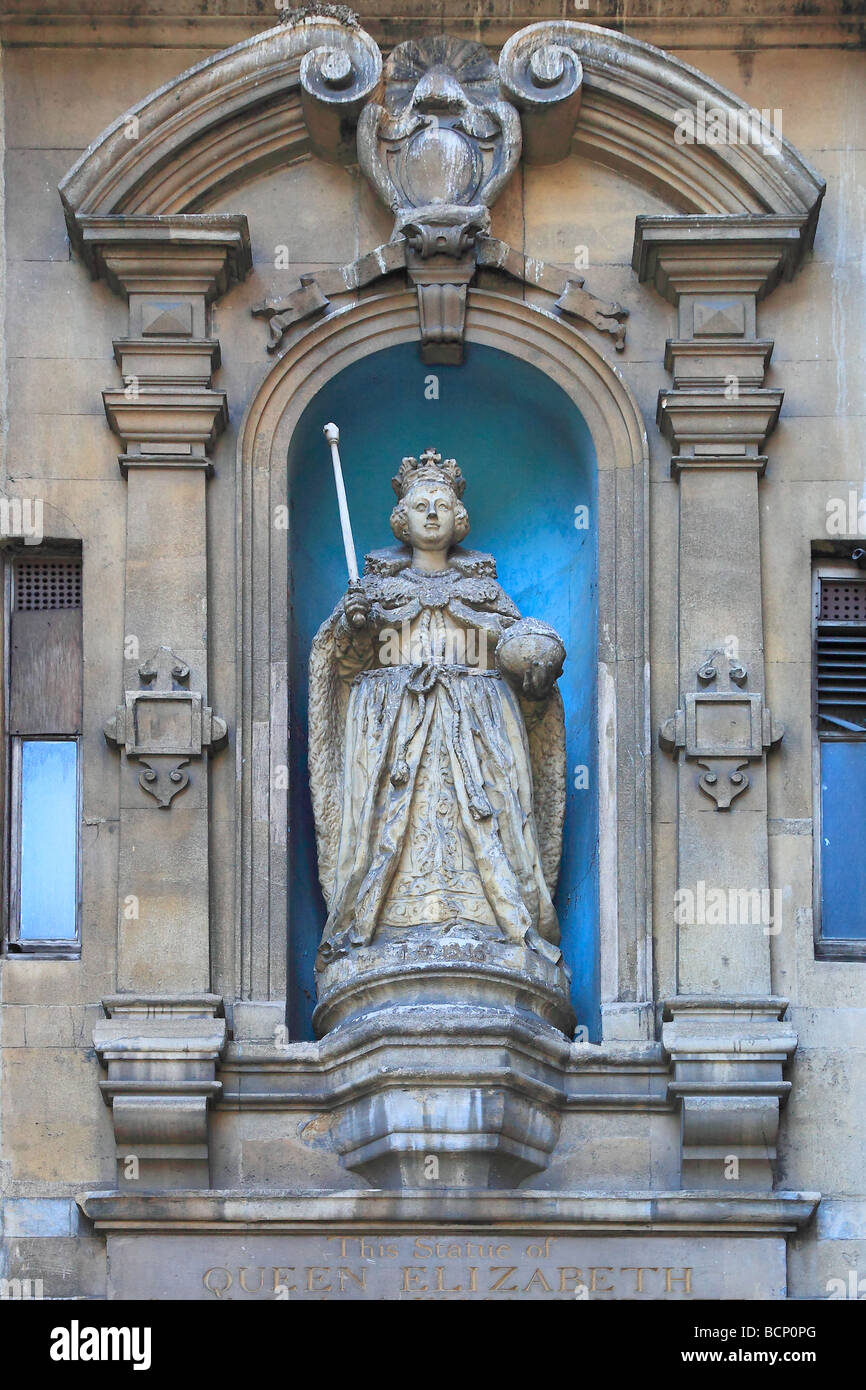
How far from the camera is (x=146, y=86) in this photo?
61.8 feet

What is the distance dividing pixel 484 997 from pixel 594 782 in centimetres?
160

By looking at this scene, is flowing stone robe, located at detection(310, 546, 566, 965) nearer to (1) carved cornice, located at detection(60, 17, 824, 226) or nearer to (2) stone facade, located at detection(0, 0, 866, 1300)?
(2) stone facade, located at detection(0, 0, 866, 1300)

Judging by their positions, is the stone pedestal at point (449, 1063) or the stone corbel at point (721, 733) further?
the stone corbel at point (721, 733)

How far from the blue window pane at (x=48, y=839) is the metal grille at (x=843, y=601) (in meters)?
3.71

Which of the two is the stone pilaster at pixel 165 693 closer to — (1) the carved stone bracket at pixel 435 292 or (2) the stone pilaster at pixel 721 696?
(1) the carved stone bracket at pixel 435 292

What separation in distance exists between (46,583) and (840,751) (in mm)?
3944

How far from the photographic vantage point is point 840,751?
18.0 m

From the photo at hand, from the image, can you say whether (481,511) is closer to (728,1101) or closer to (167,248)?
(167,248)

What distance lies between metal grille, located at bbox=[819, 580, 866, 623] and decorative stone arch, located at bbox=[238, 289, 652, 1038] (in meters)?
0.94

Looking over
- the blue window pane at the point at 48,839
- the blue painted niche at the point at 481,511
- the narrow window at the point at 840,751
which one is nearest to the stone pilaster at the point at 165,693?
the blue window pane at the point at 48,839

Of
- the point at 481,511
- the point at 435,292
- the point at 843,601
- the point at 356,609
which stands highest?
the point at 435,292

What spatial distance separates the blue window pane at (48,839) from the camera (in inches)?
696

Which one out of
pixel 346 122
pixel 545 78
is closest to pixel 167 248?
pixel 346 122

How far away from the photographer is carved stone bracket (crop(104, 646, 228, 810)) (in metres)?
17.5
